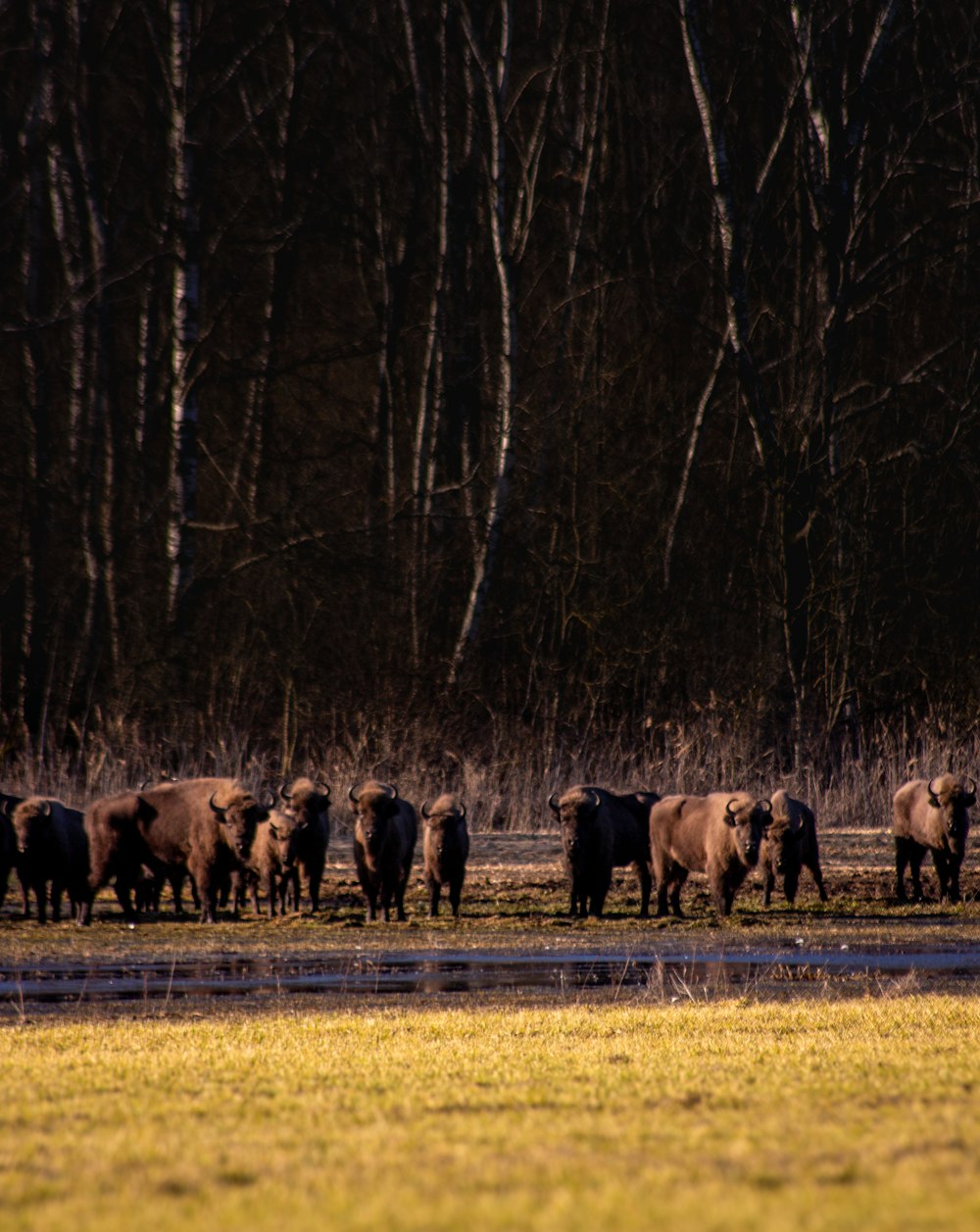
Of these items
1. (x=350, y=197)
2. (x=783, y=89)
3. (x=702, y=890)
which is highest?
(x=783, y=89)

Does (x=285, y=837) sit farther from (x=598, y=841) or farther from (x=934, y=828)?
(x=934, y=828)

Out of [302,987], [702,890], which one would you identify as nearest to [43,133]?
[702,890]

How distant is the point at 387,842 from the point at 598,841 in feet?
7.81

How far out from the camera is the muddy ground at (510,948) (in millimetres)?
14258

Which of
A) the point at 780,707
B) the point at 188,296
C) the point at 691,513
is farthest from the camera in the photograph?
the point at 691,513

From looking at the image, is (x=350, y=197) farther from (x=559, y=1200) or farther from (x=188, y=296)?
(x=559, y=1200)

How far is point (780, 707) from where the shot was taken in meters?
34.9

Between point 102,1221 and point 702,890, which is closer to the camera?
point 102,1221

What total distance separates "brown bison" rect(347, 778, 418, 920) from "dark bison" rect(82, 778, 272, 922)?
1.33 metres

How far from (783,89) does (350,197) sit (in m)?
9.47

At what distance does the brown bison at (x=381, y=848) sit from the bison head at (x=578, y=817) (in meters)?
1.82

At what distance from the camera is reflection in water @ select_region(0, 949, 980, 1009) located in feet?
46.1

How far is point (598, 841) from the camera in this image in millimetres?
21797

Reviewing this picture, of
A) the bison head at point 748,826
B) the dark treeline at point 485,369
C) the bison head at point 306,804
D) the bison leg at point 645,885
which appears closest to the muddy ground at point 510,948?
the bison leg at point 645,885
